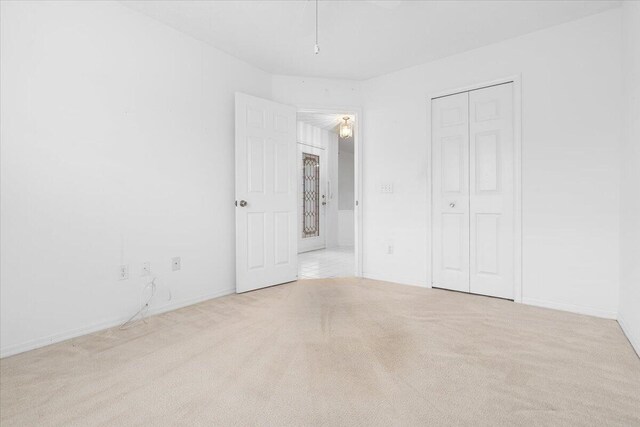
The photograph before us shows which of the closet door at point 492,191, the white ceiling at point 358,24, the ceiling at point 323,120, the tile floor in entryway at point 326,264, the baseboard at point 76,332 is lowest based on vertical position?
the tile floor in entryway at point 326,264

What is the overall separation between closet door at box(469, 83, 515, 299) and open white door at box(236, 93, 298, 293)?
193 centimetres

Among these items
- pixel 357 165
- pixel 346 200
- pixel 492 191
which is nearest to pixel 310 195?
pixel 346 200

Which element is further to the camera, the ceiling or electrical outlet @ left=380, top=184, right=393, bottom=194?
the ceiling

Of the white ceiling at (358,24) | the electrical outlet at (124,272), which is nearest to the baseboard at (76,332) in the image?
the electrical outlet at (124,272)

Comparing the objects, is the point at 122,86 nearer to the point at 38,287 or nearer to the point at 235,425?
the point at 38,287

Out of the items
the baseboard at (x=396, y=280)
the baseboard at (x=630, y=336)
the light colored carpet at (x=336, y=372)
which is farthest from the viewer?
the baseboard at (x=396, y=280)

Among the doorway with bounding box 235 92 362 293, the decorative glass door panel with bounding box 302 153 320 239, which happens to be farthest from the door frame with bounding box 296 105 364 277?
the decorative glass door panel with bounding box 302 153 320 239

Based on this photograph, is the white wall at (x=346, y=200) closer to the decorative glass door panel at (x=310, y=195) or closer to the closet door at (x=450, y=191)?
the decorative glass door panel at (x=310, y=195)

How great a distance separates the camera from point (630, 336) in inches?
85.4

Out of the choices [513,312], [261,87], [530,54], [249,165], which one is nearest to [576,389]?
[513,312]

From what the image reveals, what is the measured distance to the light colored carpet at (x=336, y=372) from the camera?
142 centimetres

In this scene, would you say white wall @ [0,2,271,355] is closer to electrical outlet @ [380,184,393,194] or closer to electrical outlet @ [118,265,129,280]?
electrical outlet @ [118,265,129,280]

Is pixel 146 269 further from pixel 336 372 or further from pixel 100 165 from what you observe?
pixel 336 372

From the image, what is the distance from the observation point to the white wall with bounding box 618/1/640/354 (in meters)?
2.10
